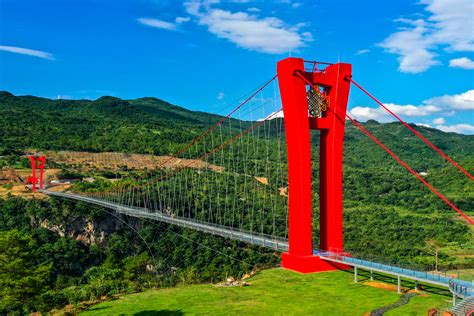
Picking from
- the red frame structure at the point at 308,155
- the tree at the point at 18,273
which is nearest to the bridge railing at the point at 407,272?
the red frame structure at the point at 308,155

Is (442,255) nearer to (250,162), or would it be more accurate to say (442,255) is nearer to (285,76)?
(285,76)

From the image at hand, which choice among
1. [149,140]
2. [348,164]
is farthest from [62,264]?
[348,164]

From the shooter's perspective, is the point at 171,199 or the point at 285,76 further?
the point at 171,199

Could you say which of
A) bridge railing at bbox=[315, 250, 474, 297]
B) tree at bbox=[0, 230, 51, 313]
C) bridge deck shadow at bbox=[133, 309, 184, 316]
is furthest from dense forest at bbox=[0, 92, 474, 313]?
bridge deck shadow at bbox=[133, 309, 184, 316]

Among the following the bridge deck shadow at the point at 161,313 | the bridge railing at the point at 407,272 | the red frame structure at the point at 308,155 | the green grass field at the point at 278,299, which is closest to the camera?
the bridge railing at the point at 407,272

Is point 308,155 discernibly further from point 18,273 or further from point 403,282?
point 18,273

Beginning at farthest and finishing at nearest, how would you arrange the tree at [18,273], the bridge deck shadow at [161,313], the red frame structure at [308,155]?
the red frame structure at [308,155] < the tree at [18,273] < the bridge deck shadow at [161,313]

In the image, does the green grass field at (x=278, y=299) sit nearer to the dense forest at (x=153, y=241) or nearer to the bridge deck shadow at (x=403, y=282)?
the bridge deck shadow at (x=403, y=282)
